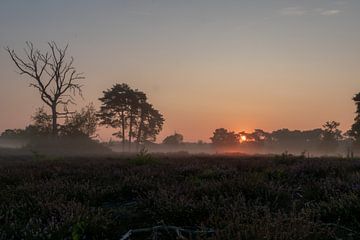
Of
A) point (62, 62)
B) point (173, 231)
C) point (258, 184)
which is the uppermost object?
point (62, 62)

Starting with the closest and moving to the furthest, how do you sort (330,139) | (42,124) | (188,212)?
(188,212) → (42,124) → (330,139)

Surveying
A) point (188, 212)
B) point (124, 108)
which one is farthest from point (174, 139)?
point (188, 212)

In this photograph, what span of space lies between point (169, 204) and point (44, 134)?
183ft

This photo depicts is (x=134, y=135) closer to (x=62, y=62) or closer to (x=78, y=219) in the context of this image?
(x=62, y=62)

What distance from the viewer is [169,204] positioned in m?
4.81

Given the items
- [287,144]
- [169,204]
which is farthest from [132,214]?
[287,144]

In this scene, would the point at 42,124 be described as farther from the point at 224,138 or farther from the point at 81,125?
the point at 224,138

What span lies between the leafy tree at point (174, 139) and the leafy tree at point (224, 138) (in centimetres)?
1084

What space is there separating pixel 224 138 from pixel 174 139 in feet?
51.6

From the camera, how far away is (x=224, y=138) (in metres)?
126

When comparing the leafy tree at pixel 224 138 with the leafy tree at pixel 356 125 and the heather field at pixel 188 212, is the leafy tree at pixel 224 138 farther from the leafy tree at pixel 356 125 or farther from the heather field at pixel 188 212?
the heather field at pixel 188 212

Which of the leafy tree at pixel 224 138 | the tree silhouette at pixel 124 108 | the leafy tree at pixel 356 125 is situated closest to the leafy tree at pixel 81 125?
the tree silhouette at pixel 124 108

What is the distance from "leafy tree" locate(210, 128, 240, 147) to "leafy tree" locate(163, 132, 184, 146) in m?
10.8

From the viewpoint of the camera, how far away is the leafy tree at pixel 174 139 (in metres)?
124
